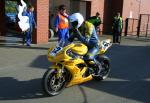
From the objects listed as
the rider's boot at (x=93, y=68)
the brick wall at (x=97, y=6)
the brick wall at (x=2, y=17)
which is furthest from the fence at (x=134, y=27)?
the rider's boot at (x=93, y=68)

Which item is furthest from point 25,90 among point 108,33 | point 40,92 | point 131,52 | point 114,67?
point 108,33

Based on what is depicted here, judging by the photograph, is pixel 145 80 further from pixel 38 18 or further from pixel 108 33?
pixel 108 33

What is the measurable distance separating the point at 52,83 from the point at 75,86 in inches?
42.4

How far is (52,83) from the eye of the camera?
7.14 metres

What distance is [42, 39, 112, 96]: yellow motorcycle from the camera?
23.2 ft

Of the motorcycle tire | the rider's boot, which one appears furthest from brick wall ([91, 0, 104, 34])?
the rider's boot

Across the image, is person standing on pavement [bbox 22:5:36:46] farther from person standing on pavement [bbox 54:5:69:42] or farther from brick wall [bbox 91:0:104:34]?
brick wall [bbox 91:0:104:34]

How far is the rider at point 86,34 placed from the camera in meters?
7.45

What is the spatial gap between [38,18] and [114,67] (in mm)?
5905

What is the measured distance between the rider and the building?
7.48 metres

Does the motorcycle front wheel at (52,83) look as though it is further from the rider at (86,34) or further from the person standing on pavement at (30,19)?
the person standing on pavement at (30,19)

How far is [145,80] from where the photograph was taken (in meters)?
9.14

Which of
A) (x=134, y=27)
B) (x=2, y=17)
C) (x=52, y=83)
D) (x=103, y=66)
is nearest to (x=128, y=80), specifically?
(x=103, y=66)

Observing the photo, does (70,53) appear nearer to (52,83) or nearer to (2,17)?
(52,83)
